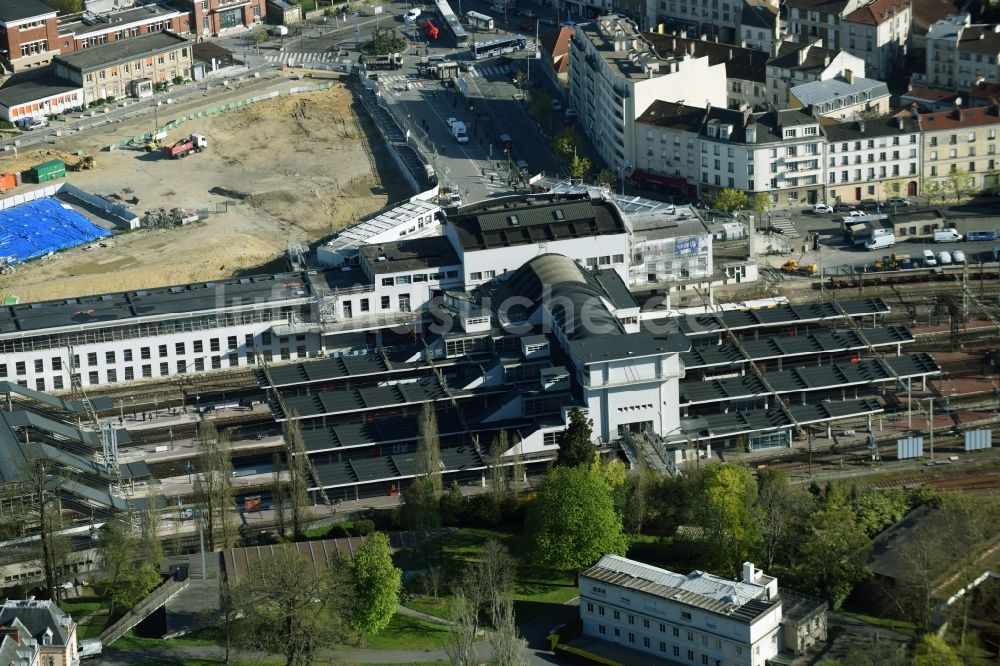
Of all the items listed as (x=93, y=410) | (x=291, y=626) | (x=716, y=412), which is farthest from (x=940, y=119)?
(x=291, y=626)

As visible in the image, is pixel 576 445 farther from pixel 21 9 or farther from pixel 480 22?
pixel 21 9

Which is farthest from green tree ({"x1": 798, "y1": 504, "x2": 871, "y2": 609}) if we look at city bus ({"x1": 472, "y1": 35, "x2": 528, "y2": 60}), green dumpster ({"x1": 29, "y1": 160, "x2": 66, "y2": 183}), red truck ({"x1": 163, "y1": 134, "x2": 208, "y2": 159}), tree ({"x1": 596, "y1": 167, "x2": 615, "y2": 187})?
city bus ({"x1": 472, "y1": 35, "x2": 528, "y2": 60})

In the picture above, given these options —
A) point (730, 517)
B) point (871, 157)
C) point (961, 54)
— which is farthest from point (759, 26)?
point (730, 517)

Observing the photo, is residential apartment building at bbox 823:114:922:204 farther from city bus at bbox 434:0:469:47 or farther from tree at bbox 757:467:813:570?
city bus at bbox 434:0:469:47

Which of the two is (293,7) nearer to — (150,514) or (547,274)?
(547,274)

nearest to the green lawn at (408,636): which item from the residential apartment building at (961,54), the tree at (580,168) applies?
the tree at (580,168)

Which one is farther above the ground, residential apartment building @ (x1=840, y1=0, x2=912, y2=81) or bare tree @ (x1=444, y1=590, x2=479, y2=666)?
residential apartment building @ (x1=840, y1=0, x2=912, y2=81)
